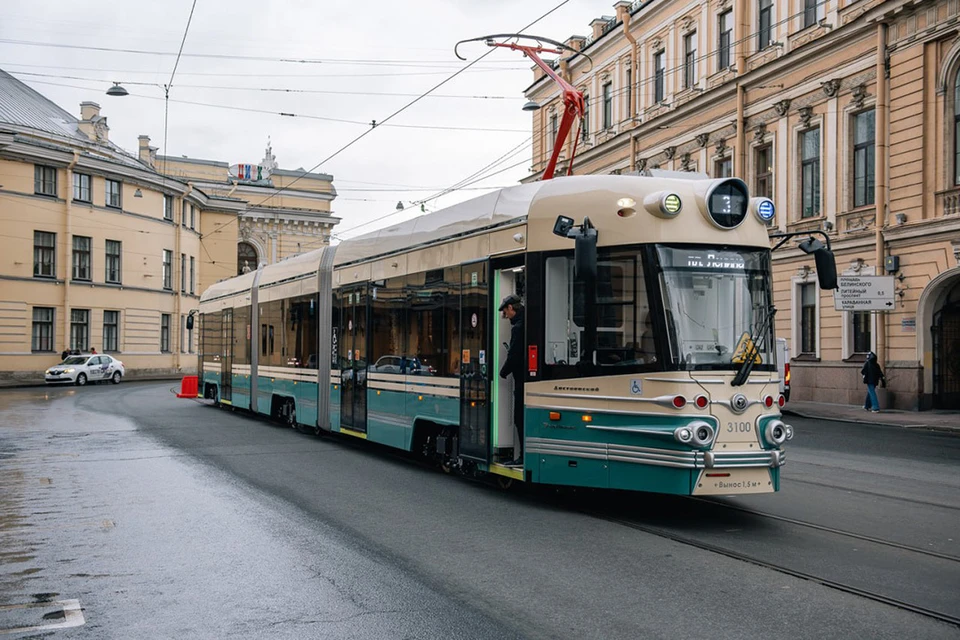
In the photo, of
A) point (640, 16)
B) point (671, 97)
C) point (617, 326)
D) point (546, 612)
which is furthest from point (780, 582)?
point (640, 16)

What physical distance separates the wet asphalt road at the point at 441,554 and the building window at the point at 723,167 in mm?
21745

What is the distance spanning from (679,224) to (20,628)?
20.5 feet

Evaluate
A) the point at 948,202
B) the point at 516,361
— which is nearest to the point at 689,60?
the point at 948,202

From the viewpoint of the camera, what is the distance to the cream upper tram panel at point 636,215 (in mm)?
9250

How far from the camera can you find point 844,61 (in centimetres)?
2858

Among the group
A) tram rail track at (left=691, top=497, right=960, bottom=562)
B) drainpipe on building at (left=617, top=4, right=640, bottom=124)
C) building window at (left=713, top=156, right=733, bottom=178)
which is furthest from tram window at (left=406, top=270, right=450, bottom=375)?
drainpipe on building at (left=617, top=4, right=640, bottom=124)

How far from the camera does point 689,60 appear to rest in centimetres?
3656

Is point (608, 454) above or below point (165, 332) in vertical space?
below

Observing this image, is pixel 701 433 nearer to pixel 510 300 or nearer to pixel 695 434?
pixel 695 434

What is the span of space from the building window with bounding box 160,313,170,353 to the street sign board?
136 feet

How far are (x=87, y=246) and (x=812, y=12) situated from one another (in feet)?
121

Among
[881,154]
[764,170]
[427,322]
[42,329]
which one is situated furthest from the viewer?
[42,329]

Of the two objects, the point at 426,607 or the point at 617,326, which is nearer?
the point at 426,607

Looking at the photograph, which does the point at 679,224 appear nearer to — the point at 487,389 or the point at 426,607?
the point at 487,389
